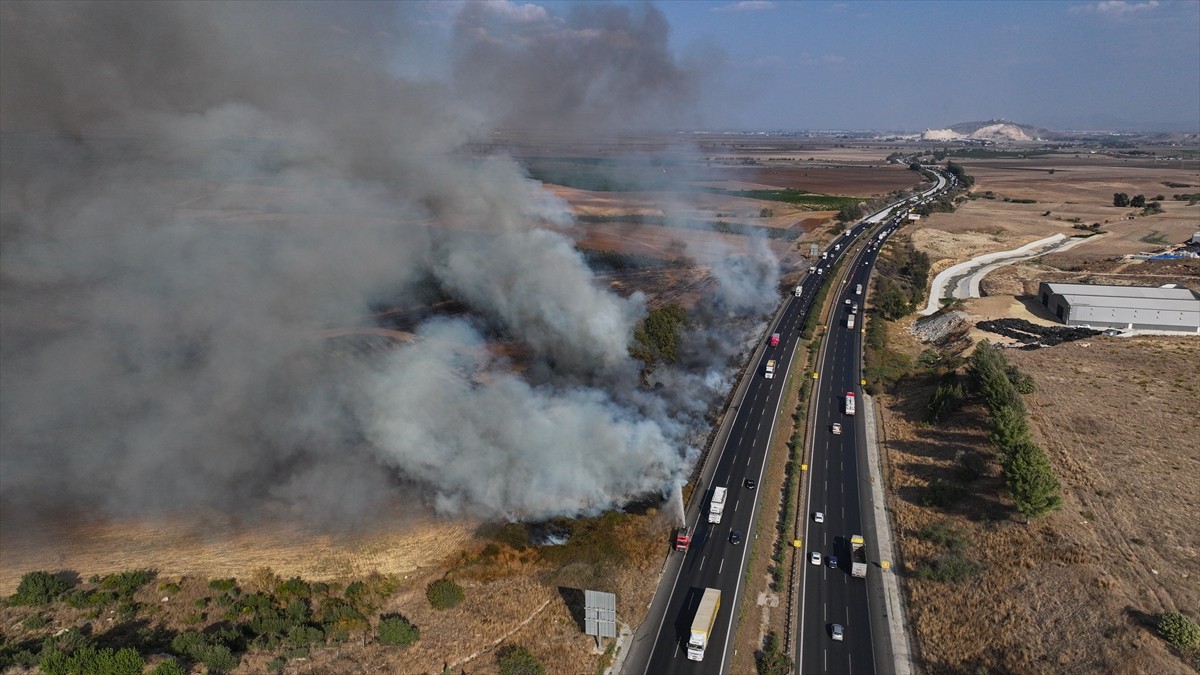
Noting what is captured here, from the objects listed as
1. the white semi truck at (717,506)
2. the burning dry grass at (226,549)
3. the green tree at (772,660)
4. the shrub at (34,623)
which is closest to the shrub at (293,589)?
the burning dry grass at (226,549)

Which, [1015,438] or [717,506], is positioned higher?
[1015,438]

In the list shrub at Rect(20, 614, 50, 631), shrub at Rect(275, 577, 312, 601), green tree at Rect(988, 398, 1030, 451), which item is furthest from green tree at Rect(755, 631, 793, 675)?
shrub at Rect(20, 614, 50, 631)

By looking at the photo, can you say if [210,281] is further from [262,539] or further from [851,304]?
[851,304]

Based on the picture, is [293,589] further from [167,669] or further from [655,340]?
[655,340]

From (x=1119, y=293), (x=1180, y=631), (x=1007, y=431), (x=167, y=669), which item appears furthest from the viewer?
(x=1119, y=293)

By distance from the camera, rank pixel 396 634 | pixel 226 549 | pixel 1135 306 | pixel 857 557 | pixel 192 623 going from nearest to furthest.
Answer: pixel 396 634, pixel 192 623, pixel 857 557, pixel 226 549, pixel 1135 306

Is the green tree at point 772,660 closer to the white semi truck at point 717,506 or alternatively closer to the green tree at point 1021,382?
the white semi truck at point 717,506

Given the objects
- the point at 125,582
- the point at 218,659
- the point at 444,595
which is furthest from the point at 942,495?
the point at 125,582
